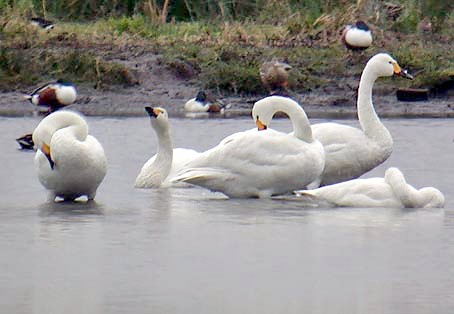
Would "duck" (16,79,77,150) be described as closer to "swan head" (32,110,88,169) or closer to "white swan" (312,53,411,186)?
"white swan" (312,53,411,186)

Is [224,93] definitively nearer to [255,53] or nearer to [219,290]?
[255,53]

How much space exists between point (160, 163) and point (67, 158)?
184cm

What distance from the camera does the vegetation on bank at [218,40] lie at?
22.0 m

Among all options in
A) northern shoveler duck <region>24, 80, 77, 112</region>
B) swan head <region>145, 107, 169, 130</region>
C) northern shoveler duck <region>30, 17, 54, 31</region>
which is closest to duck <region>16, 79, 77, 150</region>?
northern shoveler duck <region>24, 80, 77, 112</region>

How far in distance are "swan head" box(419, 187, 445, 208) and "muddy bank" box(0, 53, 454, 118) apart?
881 cm

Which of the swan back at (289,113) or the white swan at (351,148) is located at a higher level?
the swan back at (289,113)

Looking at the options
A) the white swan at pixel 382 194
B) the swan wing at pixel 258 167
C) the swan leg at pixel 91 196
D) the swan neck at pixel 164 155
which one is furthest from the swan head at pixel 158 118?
the white swan at pixel 382 194

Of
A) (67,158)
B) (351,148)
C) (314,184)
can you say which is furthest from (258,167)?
(67,158)

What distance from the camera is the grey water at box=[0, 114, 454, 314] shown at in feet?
25.7

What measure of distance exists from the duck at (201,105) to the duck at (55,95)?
1493mm

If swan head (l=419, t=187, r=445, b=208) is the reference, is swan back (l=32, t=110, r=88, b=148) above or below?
above

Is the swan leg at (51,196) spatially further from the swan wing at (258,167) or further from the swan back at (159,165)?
the swan back at (159,165)

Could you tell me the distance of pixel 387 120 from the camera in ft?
63.4

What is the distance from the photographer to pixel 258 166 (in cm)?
1191
